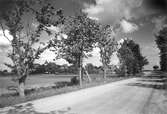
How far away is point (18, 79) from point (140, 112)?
36.0ft

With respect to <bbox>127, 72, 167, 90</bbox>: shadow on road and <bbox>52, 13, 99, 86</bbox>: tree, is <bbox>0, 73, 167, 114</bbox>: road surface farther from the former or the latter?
<bbox>52, 13, 99, 86</bbox>: tree

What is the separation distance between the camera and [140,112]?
814 centimetres

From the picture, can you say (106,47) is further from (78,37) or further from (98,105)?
(98,105)

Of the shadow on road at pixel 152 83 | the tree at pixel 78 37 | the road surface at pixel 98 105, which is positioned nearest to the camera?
the road surface at pixel 98 105

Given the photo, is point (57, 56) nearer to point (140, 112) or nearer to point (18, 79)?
point (18, 79)

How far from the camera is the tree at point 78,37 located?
81.4 feet

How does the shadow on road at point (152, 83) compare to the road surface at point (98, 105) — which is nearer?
the road surface at point (98, 105)

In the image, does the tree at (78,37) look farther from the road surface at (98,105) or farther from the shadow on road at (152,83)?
the road surface at (98,105)

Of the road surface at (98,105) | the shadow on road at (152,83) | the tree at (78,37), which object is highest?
the tree at (78,37)

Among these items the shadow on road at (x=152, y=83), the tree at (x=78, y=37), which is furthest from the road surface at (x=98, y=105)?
the tree at (x=78, y=37)

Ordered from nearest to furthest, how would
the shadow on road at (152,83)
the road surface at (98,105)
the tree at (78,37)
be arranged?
the road surface at (98,105) < the shadow on road at (152,83) < the tree at (78,37)

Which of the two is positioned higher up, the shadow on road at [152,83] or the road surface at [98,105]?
the road surface at [98,105]

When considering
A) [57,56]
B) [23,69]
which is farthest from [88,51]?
[23,69]

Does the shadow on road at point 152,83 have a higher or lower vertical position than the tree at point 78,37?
lower
